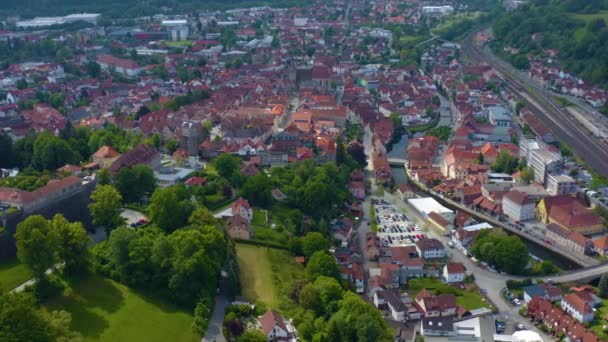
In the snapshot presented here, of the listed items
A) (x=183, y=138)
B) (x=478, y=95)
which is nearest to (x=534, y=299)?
(x=183, y=138)

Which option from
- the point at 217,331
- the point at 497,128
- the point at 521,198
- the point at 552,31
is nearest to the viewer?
the point at 217,331

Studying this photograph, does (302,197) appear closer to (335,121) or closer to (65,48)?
(335,121)

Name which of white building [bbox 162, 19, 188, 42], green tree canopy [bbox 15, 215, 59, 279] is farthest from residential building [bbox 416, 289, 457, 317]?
white building [bbox 162, 19, 188, 42]

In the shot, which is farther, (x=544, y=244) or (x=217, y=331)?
(x=544, y=244)

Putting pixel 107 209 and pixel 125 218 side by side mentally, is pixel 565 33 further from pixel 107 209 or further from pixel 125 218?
pixel 107 209

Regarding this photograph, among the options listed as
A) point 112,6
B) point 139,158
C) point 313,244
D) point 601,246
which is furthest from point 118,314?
point 112,6

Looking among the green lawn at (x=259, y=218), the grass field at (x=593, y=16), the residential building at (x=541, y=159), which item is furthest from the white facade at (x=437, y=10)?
the green lawn at (x=259, y=218)
